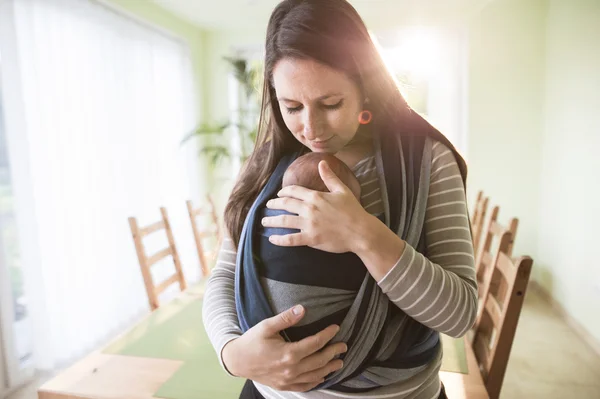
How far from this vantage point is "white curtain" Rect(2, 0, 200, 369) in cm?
226

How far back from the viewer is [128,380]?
1.08m

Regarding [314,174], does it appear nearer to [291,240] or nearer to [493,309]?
[291,240]

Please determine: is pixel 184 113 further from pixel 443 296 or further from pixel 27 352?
pixel 443 296

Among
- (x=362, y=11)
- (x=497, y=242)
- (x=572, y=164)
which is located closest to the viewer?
(x=497, y=242)

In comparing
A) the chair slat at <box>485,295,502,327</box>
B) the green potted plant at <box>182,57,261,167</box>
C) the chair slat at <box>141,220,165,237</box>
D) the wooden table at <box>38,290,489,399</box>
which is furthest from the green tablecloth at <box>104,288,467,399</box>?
the green potted plant at <box>182,57,261,167</box>

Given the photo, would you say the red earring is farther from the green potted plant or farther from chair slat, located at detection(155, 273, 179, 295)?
the green potted plant

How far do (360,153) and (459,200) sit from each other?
0.61 feet

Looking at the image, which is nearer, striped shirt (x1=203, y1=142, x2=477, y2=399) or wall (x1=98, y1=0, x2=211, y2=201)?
striped shirt (x1=203, y1=142, x2=477, y2=399)

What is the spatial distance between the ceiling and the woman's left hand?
3.01m

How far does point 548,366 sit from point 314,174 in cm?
258

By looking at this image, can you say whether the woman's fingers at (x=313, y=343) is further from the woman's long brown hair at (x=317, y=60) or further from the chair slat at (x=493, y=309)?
the chair slat at (x=493, y=309)

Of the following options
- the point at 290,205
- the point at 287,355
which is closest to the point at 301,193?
the point at 290,205

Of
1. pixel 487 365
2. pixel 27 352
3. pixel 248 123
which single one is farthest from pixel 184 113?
pixel 487 365

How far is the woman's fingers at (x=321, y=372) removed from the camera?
577 millimetres
